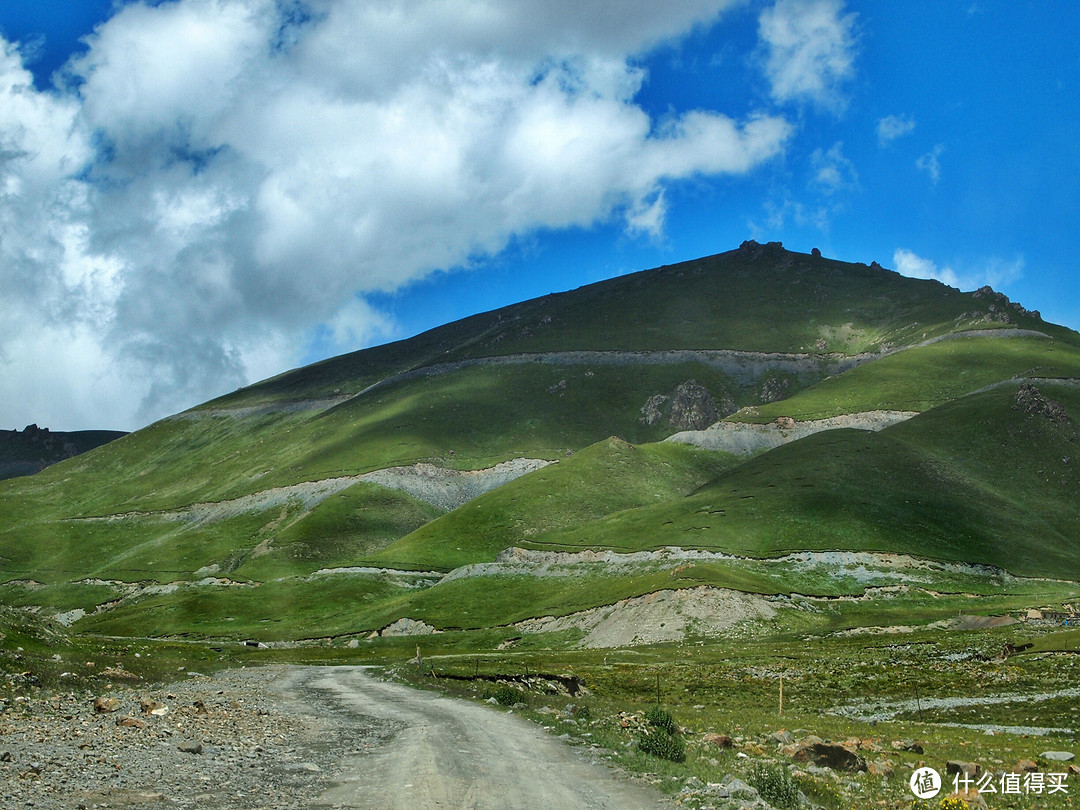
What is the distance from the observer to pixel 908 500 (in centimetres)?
14462

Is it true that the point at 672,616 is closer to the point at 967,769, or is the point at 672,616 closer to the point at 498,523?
the point at 967,769

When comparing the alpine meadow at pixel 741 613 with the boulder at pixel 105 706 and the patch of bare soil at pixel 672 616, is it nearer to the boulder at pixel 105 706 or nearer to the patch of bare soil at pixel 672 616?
the patch of bare soil at pixel 672 616

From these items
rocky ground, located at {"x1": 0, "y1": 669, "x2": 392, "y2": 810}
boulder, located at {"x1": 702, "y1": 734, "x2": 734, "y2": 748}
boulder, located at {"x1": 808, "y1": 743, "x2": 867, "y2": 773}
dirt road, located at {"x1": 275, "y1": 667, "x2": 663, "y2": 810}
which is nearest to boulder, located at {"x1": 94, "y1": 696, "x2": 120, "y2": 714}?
rocky ground, located at {"x1": 0, "y1": 669, "x2": 392, "y2": 810}

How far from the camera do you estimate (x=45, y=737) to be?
2289 cm

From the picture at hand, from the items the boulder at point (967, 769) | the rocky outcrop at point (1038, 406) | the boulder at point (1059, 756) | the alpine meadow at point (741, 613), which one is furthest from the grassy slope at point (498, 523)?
the boulder at point (967, 769)

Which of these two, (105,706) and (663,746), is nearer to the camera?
(663,746)

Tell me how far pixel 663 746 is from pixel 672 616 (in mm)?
72573

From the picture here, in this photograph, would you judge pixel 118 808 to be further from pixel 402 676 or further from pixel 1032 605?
pixel 1032 605

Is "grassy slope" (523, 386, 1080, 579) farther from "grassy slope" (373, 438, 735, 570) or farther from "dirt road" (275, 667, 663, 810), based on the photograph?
"dirt road" (275, 667, 663, 810)

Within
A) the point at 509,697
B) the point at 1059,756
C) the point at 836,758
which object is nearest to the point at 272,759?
the point at 836,758

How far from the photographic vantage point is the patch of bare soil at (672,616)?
92.3m

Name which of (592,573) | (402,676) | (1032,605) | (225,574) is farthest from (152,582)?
(1032,605)

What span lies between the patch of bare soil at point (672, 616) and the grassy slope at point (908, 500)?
1310 inches

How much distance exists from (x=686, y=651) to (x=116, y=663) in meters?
54.1
